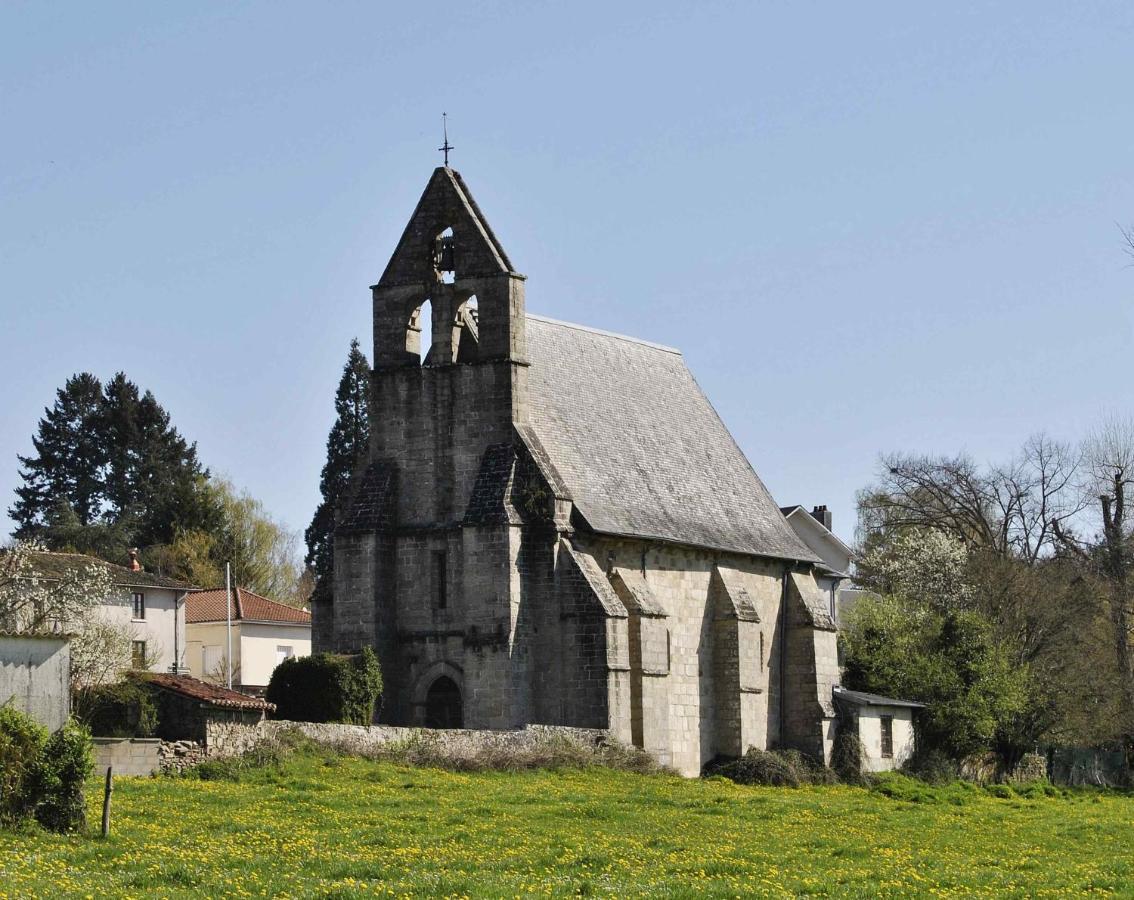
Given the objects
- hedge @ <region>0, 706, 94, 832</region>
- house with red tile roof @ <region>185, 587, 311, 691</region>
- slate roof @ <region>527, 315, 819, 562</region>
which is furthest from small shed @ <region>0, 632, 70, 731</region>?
house with red tile roof @ <region>185, 587, 311, 691</region>

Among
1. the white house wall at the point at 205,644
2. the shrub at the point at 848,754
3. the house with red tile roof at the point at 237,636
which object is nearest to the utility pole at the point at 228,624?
the house with red tile roof at the point at 237,636

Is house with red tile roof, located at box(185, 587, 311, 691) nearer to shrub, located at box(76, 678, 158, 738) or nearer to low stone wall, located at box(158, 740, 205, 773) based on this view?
shrub, located at box(76, 678, 158, 738)

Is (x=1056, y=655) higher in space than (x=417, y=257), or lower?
lower

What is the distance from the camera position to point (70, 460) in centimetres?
9025

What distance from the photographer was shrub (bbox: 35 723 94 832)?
24.3 m

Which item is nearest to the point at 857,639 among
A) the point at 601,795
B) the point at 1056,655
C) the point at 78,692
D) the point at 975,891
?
the point at 1056,655

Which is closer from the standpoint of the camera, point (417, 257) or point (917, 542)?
point (417, 257)

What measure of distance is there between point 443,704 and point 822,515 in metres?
41.9

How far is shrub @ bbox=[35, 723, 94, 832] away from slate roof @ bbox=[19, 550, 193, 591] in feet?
93.3

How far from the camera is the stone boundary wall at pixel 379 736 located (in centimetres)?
3428

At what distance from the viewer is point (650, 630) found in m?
43.7

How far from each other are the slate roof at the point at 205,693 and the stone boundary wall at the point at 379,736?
0.36 metres

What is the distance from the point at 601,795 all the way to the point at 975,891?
1201cm

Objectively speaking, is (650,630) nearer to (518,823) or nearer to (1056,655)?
(518,823)
